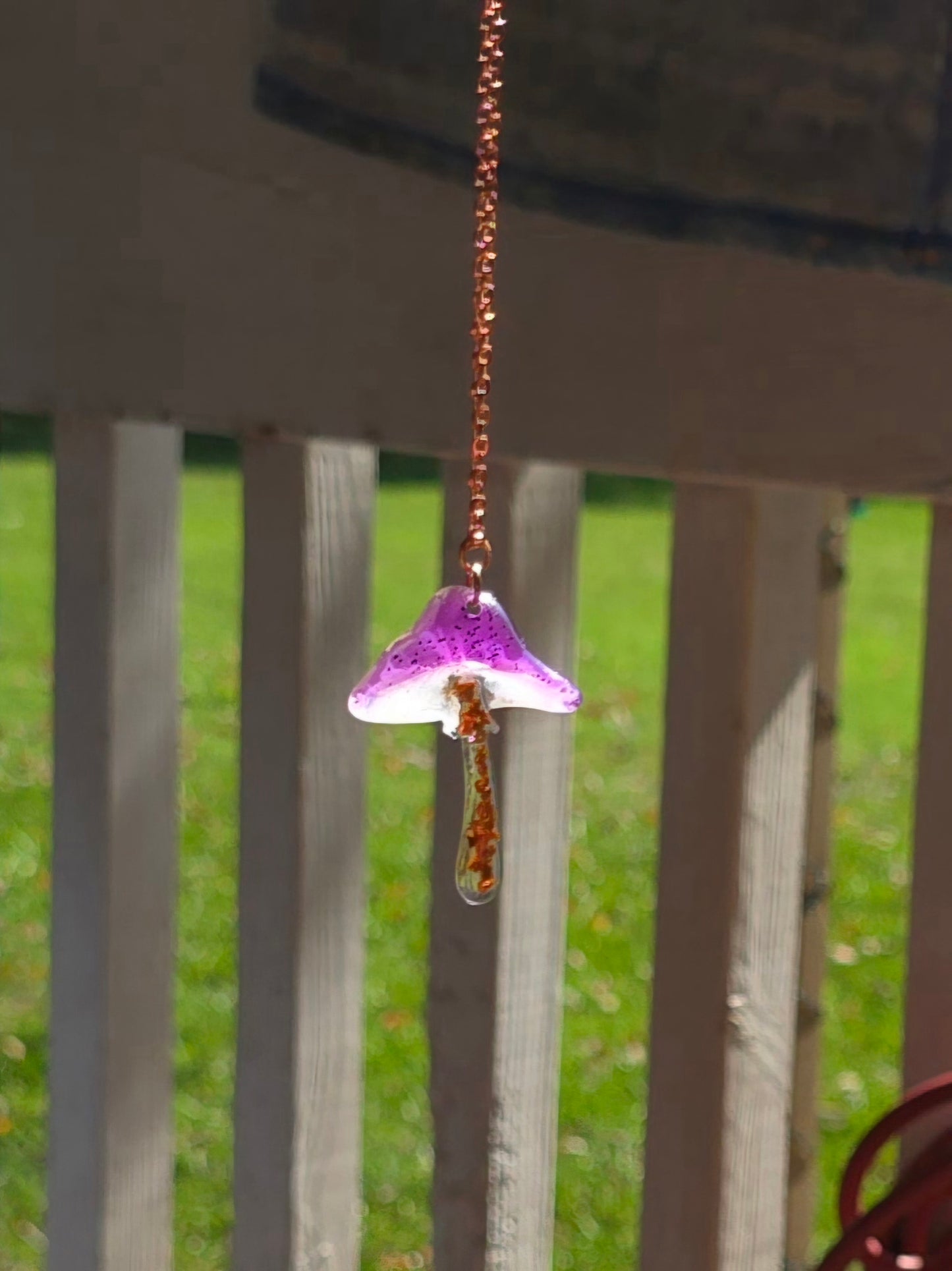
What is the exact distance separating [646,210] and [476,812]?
1.23 ft

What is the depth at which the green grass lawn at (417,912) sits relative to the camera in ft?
7.52

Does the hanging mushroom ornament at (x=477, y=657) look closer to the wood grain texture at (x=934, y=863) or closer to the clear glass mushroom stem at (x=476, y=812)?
the clear glass mushroom stem at (x=476, y=812)

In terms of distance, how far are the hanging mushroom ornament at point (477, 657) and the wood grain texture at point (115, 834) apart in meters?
0.49

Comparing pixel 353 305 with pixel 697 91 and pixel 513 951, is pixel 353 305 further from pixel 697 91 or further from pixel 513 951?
pixel 513 951

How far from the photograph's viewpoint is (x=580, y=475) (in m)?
1.08

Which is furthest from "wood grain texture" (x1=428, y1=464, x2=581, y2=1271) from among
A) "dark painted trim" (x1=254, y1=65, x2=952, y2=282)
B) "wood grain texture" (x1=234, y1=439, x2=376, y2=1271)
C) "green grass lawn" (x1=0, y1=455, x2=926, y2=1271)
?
"green grass lawn" (x1=0, y1=455, x2=926, y2=1271)

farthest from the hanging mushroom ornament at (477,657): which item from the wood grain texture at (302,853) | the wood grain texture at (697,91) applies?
the wood grain texture at (302,853)

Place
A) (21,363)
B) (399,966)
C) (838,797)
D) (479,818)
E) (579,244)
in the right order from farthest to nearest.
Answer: (838,797)
(399,966)
(21,363)
(579,244)
(479,818)

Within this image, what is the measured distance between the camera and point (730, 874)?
3.28 ft

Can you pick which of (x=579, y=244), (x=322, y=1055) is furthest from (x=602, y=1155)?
(x=579, y=244)

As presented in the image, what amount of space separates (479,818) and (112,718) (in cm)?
52

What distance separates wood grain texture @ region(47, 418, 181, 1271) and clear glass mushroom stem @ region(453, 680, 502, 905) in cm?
50

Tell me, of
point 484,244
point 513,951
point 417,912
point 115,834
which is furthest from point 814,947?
point 417,912

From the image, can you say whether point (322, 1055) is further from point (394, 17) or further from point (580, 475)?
point (394, 17)
